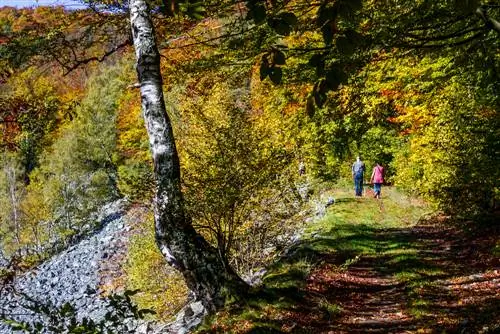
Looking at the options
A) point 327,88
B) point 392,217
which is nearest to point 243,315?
point 327,88

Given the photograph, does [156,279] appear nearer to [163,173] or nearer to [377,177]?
[163,173]

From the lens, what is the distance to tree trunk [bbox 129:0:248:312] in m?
6.25

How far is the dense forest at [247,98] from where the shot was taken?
18.4 feet

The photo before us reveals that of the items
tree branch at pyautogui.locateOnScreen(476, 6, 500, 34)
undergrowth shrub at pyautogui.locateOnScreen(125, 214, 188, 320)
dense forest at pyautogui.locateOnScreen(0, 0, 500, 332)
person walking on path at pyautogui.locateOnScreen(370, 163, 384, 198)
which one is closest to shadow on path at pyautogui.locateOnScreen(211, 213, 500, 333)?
dense forest at pyautogui.locateOnScreen(0, 0, 500, 332)

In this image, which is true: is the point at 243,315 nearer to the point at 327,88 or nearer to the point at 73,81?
the point at 327,88

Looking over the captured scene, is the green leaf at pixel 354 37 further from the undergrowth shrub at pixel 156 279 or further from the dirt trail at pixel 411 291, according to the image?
the undergrowth shrub at pixel 156 279

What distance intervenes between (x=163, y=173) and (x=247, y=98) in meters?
6.01

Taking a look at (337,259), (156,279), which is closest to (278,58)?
(337,259)

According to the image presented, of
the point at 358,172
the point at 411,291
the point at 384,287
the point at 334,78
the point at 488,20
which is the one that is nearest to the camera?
the point at 334,78

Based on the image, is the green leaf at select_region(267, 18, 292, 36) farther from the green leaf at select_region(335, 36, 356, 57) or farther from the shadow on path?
the shadow on path

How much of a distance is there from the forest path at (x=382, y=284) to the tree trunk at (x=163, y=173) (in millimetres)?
727

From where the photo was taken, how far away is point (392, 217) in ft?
56.4

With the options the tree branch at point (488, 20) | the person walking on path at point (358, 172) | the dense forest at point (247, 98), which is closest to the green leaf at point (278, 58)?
the dense forest at point (247, 98)

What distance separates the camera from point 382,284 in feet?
30.2
